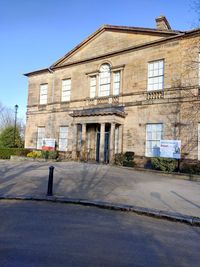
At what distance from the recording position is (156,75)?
736 inches

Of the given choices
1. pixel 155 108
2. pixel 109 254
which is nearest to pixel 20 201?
pixel 109 254

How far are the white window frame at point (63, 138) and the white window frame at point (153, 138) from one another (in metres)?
7.79

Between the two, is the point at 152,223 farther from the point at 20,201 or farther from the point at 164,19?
the point at 164,19

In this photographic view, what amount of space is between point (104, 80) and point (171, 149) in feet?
29.9

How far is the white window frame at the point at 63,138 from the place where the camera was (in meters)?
23.1

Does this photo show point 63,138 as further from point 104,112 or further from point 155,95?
point 155,95

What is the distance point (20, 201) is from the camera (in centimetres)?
757

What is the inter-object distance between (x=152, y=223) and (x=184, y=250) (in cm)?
159

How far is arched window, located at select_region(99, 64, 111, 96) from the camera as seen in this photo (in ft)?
70.1

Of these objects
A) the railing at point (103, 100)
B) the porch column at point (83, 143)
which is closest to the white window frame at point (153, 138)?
the railing at point (103, 100)

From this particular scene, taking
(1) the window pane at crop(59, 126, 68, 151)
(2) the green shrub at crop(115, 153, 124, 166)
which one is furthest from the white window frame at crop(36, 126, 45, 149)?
(2) the green shrub at crop(115, 153, 124, 166)

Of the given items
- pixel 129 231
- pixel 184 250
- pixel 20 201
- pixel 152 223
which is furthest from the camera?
pixel 20 201

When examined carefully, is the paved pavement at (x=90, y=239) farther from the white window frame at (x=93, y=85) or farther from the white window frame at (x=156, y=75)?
the white window frame at (x=93, y=85)

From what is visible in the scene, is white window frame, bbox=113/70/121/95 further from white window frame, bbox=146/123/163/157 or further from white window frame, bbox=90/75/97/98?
white window frame, bbox=146/123/163/157
